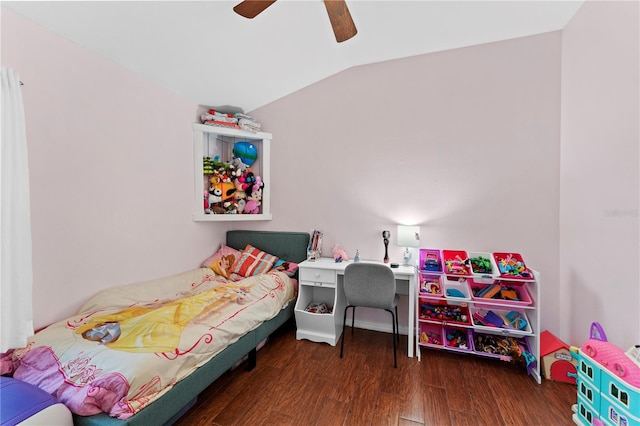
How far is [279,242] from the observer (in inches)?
124

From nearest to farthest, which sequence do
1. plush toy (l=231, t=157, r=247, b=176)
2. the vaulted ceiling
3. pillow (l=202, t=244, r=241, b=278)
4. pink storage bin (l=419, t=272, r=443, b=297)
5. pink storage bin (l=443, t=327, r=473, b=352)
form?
1. the vaulted ceiling
2. pink storage bin (l=443, t=327, r=473, b=352)
3. pink storage bin (l=419, t=272, r=443, b=297)
4. pillow (l=202, t=244, r=241, b=278)
5. plush toy (l=231, t=157, r=247, b=176)

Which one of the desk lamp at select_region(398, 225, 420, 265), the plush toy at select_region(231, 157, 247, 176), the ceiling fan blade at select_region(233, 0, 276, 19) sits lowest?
the desk lamp at select_region(398, 225, 420, 265)

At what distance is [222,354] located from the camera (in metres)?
1.75

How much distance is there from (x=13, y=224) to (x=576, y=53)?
4.06m

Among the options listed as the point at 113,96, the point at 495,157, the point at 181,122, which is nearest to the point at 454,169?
the point at 495,157

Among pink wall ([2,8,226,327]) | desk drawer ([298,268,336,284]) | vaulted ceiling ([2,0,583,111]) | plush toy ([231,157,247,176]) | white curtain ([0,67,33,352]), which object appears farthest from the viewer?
plush toy ([231,157,247,176])

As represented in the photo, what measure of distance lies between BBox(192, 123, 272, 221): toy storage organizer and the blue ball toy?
0.08m

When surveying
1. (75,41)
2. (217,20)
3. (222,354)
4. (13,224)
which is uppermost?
(217,20)

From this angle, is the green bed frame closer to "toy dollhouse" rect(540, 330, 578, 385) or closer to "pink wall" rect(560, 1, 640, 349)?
"toy dollhouse" rect(540, 330, 578, 385)

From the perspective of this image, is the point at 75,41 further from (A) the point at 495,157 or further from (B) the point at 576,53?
(B) the point at 576,53

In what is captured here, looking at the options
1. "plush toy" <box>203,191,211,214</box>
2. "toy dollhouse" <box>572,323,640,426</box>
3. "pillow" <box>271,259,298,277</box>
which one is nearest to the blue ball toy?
"plush toy" <box>203,191,211,214</box>

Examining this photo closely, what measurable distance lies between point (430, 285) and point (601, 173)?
4.88 feet

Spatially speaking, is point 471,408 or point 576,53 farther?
point 576,53

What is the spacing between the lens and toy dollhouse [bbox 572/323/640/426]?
1.29 m
